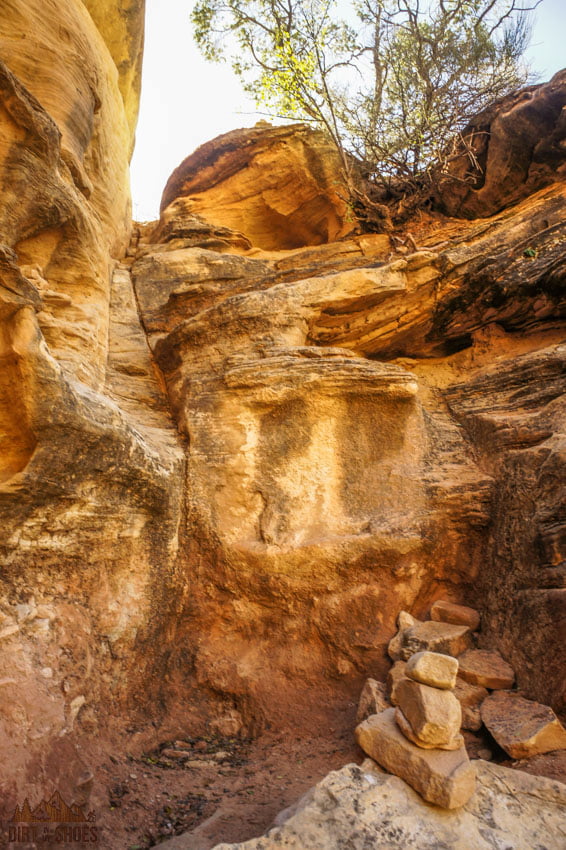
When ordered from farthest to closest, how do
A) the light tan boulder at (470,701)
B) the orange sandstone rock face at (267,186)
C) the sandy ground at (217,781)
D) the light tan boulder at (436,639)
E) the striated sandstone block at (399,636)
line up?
the orange sandstone rock face at (267,186)
the striated sandstone block at (399,636)
the light tan boulder at (436,639)
the light tan boulder at (470,701)
the sandy ground at (217,781)

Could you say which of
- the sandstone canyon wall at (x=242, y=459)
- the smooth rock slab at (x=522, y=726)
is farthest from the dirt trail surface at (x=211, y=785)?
the smooth rock slab at (x=522, y=726)

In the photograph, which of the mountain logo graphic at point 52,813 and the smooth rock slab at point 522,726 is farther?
the smooth rock slab at point 522,726

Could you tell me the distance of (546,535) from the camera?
5168mm

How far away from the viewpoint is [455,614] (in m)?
5.64

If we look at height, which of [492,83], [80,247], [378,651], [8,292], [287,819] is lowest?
[287,819]

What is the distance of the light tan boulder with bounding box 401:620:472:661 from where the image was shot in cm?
521

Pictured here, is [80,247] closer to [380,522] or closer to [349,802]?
[380,522]

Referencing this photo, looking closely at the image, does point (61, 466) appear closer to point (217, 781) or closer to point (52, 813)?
point (52, 813)

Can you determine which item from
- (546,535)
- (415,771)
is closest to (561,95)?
(546,535)

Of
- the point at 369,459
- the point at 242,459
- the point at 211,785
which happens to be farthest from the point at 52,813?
the point at 369,459

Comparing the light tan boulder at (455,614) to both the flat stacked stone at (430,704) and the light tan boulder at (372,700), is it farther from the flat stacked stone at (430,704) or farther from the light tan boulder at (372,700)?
the flat stacked stone at (430,704)

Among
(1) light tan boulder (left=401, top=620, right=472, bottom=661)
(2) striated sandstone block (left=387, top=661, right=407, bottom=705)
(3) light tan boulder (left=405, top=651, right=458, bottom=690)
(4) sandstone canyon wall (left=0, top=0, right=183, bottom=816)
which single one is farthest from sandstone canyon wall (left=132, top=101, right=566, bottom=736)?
(3) light tan boulder (left=405, top=651, right=458, bottom=690)

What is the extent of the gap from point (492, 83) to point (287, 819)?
13.4 metres

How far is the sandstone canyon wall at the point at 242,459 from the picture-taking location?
15.6 feet
